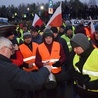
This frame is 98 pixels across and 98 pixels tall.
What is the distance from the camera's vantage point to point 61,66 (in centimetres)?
626

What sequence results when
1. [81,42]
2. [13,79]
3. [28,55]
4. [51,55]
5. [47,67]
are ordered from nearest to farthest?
1. [13,79]
2. [47,67]
3. [81,42]
4. [51,55]
5. [28,55]

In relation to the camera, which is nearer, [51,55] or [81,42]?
[81,42]

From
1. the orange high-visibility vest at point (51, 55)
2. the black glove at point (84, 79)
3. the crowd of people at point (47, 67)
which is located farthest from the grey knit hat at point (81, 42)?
the orange high-visibility vest at point (51, 55)

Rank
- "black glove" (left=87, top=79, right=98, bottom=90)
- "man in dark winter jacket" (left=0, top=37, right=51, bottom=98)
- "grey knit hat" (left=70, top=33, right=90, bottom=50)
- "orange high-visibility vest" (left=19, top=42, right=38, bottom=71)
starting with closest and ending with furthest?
"man in dark winter jacket" (left=0, top=37, right=51, bottom=98) → "black glove" (left=87, top=79, right=98, bottom=90) → "grey knit hat" (left=70, top=33, right=90, bottom=50) → "orange high-visibility vest" (left=19, top=42, right=38, bottom=71)

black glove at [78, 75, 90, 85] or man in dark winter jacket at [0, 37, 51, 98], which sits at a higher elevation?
man in dark winter jacket at [0, 37, 51, 98]

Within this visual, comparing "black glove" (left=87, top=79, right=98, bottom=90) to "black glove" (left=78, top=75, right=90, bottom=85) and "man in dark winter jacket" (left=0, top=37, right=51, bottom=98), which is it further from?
"man in dark winter jacket" (left=0, top=37, right=51, bottom=98)

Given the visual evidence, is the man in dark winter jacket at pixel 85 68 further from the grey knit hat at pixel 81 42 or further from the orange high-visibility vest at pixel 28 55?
the orange high-visibility vest at pixel 28 55

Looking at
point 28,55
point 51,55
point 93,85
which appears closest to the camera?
point 93,85

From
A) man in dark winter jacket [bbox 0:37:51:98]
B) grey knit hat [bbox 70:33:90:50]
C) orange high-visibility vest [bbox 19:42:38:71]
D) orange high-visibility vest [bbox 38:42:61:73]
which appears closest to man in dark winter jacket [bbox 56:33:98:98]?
grey knit hat [bbox 70:33:90:50]

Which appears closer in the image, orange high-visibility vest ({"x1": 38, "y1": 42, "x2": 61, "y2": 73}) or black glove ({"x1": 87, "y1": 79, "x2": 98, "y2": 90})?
black glove ({"x1": 87, "y1": 79, "x2": 98, "y2": 90})

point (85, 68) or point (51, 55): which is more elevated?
point (85, 68)

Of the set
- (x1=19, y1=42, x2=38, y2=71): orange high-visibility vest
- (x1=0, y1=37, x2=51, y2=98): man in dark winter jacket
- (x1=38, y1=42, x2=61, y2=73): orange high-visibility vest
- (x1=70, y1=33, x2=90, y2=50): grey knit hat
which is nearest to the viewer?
(x1=0, y1=37, x2=51, y2=98): man in dark winter jacket

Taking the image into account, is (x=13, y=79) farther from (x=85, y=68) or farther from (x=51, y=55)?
(x=51, y=55)

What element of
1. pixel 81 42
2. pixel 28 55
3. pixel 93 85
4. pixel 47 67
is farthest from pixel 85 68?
Result: pixel 28 55
